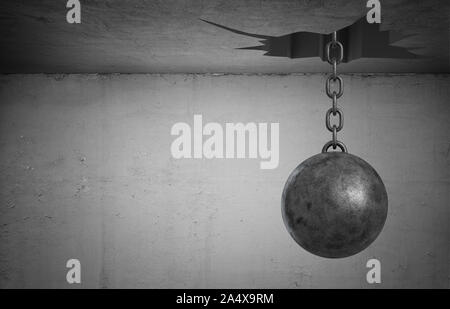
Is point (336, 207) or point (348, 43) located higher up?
point (348, 43)

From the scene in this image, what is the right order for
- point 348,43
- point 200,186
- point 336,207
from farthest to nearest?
point 200,186 < point 348,43 < point 336,207

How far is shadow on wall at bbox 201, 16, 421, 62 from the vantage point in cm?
266

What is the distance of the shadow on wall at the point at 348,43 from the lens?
8.73 ft

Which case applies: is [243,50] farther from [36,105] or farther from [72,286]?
[72,286]

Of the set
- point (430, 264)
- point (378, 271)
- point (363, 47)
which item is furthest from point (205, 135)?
point (430, 264)

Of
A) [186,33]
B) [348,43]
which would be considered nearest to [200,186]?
→ [186,33]

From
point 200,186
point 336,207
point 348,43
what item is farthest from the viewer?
point 200,186

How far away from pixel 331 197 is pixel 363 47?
78.8 inches

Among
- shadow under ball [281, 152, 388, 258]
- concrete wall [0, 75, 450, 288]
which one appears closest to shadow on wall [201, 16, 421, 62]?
concrete wall [0, 75, 450, 288]

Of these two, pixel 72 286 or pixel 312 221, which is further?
pixel 72 286

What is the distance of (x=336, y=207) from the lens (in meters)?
1.43

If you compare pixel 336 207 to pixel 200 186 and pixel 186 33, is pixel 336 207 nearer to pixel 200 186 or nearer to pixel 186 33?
pixel 186 33

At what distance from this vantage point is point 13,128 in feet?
12.8

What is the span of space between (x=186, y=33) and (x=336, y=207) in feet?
6.03
